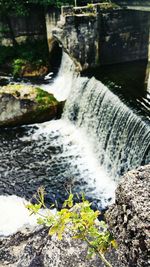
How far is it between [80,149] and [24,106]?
3044 millimetres

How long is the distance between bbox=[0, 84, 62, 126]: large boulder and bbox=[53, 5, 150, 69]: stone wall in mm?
2293

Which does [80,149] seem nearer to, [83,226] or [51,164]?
[51,164]

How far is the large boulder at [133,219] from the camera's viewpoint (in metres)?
1.33

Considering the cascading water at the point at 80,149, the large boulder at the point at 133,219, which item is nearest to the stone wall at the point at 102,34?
the cascading water at the point at 80,149

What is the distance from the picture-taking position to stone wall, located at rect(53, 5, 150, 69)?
12.8m

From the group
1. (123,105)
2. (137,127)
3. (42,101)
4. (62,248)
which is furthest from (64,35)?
(62,248)

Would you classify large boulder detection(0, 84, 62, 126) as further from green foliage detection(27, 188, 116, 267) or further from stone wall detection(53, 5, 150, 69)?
green foliage detection(27, 188, 116, 267)

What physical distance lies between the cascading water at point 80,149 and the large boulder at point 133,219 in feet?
19.5

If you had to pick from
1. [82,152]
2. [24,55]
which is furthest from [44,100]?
[24,55]

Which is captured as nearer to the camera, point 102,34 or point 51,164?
point 51,164

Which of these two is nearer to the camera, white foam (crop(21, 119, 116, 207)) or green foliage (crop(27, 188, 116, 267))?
green foliage (crop(27, 188, 116, 267))

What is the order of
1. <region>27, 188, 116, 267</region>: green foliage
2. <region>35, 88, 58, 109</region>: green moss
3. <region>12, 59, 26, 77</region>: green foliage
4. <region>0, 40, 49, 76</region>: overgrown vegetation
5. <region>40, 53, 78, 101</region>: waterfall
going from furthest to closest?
<region>0, 40, 49, 76</region>: overgrown vegetation, <region>12, 59, 26, 77</region>: green foliage, <region>40, 53, 78, 101</region>: waterfall, <region>35, 88, 58, 109</region>: green moss, <region>27, 188, 116, 267</region>: green foliage

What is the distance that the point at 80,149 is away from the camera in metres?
11.1

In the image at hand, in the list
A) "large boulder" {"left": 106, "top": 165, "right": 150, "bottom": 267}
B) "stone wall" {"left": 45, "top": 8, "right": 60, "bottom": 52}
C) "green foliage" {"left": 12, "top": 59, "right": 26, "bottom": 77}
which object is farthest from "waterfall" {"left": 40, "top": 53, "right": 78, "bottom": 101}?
"large boulder" {"left": 106, "top": 165, "right": 150, "bottom": 267}
